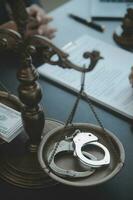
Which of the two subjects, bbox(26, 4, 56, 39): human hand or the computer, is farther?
the computer

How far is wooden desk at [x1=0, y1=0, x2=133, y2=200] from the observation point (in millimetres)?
869

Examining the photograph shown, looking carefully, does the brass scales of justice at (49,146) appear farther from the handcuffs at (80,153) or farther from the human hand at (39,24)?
the human hand at (39,24)

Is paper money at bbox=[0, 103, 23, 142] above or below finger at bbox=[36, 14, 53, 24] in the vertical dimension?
below

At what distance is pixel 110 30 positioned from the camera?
4.39 ft

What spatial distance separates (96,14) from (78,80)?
1.10 ft

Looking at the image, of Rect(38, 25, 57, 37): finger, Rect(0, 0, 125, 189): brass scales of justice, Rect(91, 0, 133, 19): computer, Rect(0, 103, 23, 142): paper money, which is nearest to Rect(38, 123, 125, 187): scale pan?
Rect(0, 0, 125, 189): brass scales of justice

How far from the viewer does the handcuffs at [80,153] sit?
0.82m

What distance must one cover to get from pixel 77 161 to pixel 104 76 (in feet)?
1.17

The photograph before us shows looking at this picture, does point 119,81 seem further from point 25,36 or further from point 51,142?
point 25,36

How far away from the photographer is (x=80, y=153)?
2.78 ft

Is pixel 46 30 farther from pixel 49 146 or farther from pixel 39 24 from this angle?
pixel 49 146

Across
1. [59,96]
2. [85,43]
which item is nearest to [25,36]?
[59,96]

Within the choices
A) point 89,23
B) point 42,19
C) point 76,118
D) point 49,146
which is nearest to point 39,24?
point 42,19

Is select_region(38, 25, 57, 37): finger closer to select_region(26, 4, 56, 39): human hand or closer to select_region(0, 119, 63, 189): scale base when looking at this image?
select_region(26, 4, 56, 39): human hand
